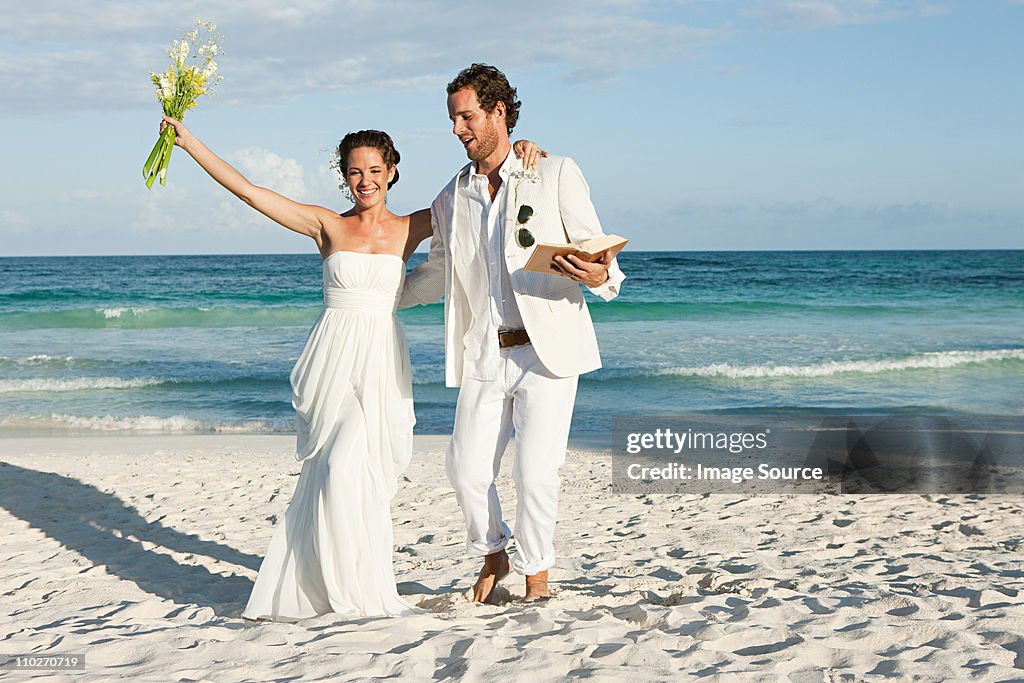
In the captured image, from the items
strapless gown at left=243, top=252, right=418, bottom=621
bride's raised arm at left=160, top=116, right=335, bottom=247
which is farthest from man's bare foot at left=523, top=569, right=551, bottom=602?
bride's raised arm at left=160, top=116, right=335, bottom=247

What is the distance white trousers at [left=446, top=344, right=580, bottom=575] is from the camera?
4.05 metres

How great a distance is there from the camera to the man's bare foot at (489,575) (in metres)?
4.38

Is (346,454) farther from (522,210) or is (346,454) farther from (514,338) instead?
(522,210)

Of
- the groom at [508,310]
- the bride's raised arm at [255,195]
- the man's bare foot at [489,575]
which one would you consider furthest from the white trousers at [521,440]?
the bride's raised arm at [255,195]

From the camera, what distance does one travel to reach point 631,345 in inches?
786

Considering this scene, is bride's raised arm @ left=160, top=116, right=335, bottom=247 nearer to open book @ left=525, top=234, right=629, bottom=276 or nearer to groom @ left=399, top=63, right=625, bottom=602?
groom @ left=399, top=63, right=625, bottom=602

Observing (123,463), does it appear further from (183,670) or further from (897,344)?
(897,344)

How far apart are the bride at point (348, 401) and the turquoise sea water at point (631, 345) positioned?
279 inches

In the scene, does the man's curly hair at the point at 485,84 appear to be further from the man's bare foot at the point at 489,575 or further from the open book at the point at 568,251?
the man's bare foot at the point at 489,575

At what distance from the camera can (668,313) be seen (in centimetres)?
2605

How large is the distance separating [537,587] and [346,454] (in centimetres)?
102

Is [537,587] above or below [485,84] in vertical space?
below

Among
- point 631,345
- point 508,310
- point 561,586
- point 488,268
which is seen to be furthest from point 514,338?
point 631,345

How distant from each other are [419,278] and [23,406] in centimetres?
1032
